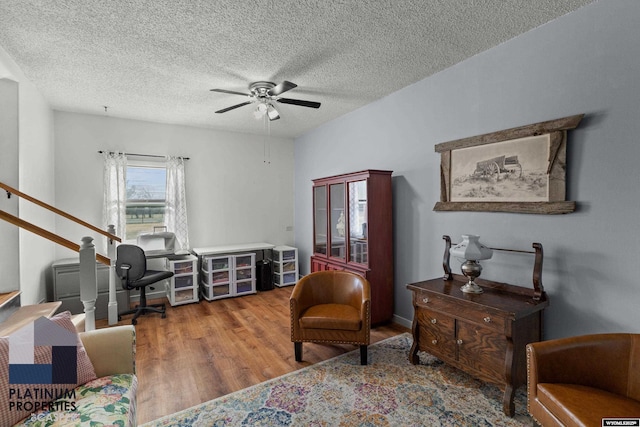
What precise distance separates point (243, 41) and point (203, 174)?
2888 millimetres

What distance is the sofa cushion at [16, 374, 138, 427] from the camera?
4.28 ft

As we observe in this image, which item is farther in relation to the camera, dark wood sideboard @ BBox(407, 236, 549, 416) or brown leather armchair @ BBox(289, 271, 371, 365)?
brown leather armchair @ BBox(289, 271, 371, 365)

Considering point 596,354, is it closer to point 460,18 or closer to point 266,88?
point 460,18

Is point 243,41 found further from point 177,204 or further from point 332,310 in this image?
point 177,204

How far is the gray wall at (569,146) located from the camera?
1.87m

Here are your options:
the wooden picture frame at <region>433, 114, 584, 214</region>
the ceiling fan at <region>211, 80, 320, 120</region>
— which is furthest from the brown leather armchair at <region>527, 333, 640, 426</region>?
the ceiling fan at <region>211, 80, 320, 120</region>

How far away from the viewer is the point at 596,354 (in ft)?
5.25

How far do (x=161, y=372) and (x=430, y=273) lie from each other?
2609mm

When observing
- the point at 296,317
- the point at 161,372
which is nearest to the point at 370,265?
the point at 296,317

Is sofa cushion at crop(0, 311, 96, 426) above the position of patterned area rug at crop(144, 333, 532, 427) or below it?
above

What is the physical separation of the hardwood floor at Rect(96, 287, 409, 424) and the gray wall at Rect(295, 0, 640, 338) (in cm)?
148

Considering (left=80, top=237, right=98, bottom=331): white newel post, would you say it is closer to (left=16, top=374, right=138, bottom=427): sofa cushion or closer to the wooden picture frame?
(left=16, top=374, right=138, bottom=427): sofa cushion

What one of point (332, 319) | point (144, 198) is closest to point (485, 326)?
point (332, 319)

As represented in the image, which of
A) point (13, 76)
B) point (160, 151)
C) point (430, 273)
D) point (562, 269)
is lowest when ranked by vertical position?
point (430, 273)
